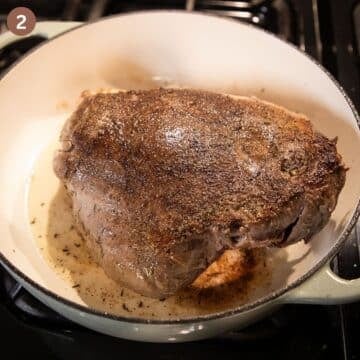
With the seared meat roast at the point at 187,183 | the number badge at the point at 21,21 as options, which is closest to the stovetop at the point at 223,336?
the seared meat roast at the point at 187,183

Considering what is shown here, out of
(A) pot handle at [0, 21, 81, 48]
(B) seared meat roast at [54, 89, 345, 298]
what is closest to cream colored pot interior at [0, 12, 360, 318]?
(A) pot handle at [0, 21, 81, 48]

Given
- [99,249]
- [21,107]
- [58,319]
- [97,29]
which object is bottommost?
[58,319]

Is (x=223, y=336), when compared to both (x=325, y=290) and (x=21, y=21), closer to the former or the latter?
(x=325, y=290)

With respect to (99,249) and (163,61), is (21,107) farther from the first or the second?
(99,249)

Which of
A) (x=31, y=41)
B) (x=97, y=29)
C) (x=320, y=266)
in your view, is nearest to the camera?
(x=320, y=266)

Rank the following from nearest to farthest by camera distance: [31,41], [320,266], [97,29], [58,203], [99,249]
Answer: [320,266]
[99,249]
[58,203]
[97,29]
[31,41]

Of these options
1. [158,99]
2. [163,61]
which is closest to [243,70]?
[163,61]
